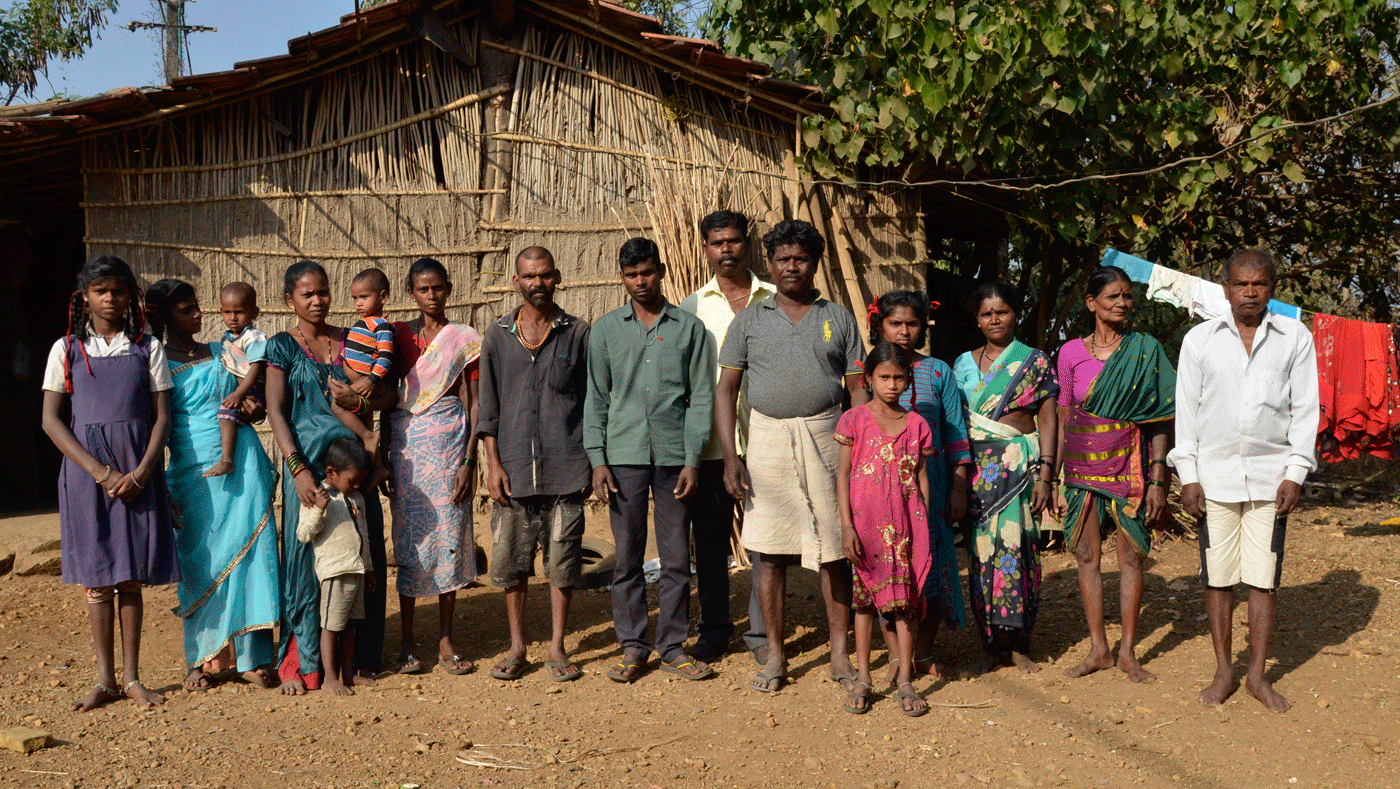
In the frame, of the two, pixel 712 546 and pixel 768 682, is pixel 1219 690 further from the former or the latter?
pixel 712 546

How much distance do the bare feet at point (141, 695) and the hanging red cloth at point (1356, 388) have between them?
256 inches

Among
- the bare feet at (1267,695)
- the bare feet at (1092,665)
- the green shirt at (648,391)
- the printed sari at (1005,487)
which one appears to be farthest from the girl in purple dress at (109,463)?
the bare feet at (1267,695)

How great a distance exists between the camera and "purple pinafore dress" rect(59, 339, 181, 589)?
155 inches

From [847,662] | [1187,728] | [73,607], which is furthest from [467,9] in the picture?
[1187,728]

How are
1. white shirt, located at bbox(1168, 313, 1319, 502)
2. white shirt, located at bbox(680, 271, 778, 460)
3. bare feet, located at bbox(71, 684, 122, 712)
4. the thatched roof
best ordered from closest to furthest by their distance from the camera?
white shirt, located at bbox(1168, 313, 1319, 502) → bare feet, located at bbox(71, 684, 122, 712) → white shirt, located at bbox(680, 271, 778, 460) → the thatched roof

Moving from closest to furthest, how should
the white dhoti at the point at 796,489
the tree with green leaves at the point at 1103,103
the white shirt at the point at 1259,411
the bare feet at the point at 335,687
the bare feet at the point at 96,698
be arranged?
the white shirt at the point at 1259,411
the bare feet at the point at 96,698
the white dhoti at the point at 796,489
the bare feet at the point at 335,687
the tree with green leaves at the point at 1103,103

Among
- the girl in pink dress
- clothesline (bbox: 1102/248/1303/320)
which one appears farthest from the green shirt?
clothesline (bbox: 1102/248/1303/320)

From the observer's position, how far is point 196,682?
4.21 meters

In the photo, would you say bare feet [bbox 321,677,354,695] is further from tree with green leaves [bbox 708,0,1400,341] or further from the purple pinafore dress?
tree with green leaves [bbox 708,0,1400,341]

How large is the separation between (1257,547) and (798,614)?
224 cm

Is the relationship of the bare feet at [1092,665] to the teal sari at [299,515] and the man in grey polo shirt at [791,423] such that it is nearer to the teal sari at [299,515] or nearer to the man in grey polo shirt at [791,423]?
the man in grey polo shirt at [791,423]

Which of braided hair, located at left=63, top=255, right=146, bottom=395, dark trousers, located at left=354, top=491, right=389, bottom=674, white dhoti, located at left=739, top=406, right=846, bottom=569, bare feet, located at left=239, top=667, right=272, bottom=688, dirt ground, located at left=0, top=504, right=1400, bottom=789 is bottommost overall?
dirt ground, located at left=0, top=504, right=1400, bottom=789

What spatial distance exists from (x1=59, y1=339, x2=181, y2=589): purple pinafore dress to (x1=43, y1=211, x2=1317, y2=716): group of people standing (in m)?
Answer: 0.01

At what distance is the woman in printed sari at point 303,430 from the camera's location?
418cm
